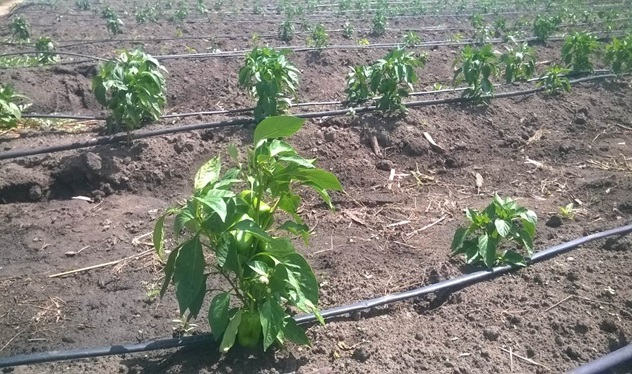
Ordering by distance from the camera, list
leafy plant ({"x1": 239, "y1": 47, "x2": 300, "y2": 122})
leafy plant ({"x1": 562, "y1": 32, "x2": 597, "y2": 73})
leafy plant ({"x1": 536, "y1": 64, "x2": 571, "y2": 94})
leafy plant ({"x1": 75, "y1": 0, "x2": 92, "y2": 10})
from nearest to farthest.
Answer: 1. leafy plant ({"x1": 239, "y1": 47, "x2": 300, "y2": 122})
2. leafy plant ({"x1": 536, "y1": 64, "x2": 571, "y2": 94})
3. leafy plant ({"x1": 562, "y1": 32, "x2": 597, "y2": 73})
4. leafy plant ({"x1": 75, "y1": 0, "x2": 92, "y2": 10})

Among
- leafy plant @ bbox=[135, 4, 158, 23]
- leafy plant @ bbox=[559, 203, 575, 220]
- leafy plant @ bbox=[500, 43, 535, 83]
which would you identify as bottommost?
leafy plant @ bbox=[559, 203, 575, 220]

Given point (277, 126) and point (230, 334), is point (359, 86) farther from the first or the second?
point (230, 334)

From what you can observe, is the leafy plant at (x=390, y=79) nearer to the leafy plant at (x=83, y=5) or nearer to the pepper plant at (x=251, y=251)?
the pepper plant at (x=251, y=251)

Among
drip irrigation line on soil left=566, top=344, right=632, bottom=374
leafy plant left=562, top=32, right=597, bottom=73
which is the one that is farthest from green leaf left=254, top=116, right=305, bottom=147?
leafy plant left=562, top=32, right=597, bottom=73

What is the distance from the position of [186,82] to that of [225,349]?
19.4 ft

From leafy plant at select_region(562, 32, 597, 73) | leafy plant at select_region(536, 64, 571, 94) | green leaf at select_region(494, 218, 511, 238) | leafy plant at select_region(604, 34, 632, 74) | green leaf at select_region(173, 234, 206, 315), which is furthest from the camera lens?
A: leafy plant at select_region(562, 32, 597, 73)

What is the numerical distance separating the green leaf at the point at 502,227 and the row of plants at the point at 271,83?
117 inches

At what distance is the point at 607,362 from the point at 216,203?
2209 millimetres

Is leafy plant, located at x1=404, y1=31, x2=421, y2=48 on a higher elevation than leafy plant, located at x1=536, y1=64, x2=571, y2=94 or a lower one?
higher

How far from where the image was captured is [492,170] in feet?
19.9

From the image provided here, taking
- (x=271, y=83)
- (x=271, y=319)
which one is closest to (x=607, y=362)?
(x=271, y=319)

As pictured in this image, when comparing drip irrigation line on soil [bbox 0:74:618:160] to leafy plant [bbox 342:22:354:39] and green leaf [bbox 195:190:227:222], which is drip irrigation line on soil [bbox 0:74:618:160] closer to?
green leaf [bbox 195:190:227:222]

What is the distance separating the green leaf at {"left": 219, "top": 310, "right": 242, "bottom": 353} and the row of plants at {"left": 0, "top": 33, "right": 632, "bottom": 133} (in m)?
3.39

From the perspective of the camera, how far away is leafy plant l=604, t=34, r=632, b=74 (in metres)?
8.40
